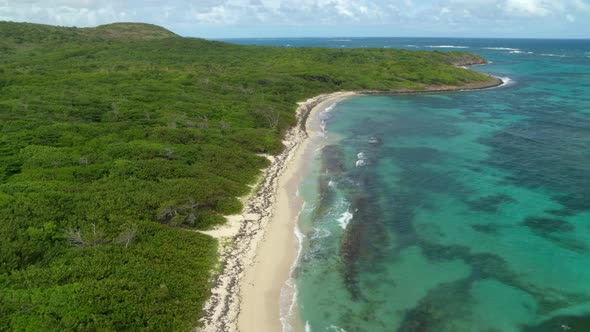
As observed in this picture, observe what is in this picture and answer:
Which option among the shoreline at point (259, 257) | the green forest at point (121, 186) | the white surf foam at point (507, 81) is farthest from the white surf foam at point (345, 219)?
the white surf foam at point (507, 81)

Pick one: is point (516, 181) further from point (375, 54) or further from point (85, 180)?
point (375, 54)

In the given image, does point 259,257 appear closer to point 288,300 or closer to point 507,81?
point 288,300

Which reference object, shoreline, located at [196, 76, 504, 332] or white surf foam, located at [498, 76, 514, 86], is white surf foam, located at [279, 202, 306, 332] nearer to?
shoreline, located at [196, 76, 504, 332]

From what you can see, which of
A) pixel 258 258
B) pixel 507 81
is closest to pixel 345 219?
pixel 258 258

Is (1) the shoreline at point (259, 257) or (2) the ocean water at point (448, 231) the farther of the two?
(2) the ocean water at point (448, 231)

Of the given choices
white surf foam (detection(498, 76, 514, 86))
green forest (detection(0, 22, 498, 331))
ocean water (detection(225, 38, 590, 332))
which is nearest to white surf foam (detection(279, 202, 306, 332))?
ocean water (detection(225, 38, 590, 332))

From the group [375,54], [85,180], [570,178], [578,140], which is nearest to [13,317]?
[85,180]

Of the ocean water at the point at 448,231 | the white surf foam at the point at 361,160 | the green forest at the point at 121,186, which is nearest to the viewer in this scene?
the green forest at the point at 121,186

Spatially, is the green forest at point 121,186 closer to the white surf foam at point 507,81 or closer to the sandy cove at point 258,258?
the sandy cove at point 258,258
